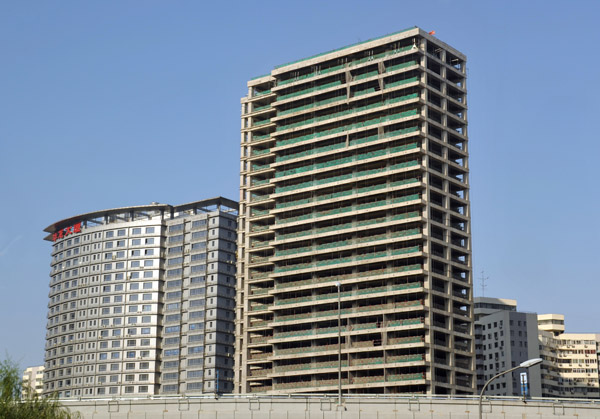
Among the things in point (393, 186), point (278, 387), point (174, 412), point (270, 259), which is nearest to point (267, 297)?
point (270, 259)

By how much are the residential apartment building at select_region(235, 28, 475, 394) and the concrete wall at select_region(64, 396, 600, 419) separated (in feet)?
142

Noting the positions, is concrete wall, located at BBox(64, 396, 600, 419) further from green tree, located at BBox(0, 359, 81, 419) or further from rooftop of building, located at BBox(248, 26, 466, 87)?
rooftop of building, located at BBox(248, 26, 466, 87)

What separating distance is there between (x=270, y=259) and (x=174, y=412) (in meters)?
66.5

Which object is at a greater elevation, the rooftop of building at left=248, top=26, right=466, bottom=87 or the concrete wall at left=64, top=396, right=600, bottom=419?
the rooftop of building at left=248, top=26, right=466, bottom=87

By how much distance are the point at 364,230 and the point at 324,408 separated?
195 ft

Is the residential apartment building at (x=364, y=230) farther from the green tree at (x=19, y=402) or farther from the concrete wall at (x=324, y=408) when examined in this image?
the green tree at (x=19, y=402)

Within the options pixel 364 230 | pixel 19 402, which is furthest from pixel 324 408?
pixel 364 230

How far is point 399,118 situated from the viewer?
15025cm

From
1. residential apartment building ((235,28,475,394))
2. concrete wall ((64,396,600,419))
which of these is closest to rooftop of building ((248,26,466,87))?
residential apartment building ((235,28,475,394))

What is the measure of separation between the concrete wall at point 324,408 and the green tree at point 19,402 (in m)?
17.7

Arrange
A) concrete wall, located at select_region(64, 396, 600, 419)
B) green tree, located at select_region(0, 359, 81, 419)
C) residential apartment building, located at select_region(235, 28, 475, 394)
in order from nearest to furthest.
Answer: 1. green tree, located at select_region(0, 359, 81, 419)
2. concrete wall, located at select_region(64, 396, 600, 419)
3. residential apartment building, located at select_region(235, 28, 475, 394)

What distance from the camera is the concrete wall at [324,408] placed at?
291ft

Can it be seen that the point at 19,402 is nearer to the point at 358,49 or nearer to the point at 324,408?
the point at 324,408

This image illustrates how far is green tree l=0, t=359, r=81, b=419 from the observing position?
7331 centimetres
